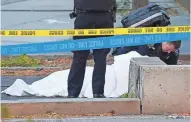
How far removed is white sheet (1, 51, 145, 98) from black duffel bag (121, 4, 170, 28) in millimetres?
772

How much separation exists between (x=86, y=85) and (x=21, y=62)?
7.80ft

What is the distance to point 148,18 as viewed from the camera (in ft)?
27.2

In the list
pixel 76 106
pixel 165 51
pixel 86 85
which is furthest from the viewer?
pixel 165 51

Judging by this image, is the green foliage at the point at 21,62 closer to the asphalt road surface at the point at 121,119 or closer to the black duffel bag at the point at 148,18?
the black duffel bag at the point at 148,18

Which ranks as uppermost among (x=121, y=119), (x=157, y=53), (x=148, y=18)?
(x=148, y=18)

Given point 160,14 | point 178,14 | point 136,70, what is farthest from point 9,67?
point 178,14

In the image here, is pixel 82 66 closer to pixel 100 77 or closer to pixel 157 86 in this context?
pixel 100 77

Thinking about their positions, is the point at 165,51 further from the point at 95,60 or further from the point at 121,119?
the point at 121,119

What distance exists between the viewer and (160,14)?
→ 26.9ft

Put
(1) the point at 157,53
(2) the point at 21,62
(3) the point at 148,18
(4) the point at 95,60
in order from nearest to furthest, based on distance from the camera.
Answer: (4) the point at 95,60, (1) the point at 157,53, (3) the point at 148,18, (2) the point at 21,62

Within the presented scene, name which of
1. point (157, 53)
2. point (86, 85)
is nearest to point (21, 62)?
point (86, 85)

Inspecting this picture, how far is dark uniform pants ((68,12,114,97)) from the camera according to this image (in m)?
6.21

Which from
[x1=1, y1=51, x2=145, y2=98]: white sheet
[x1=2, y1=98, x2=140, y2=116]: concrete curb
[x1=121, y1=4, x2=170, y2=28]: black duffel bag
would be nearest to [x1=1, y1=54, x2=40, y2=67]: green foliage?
[x1=1, y1=51, x2=145, y2=98]: white sheet

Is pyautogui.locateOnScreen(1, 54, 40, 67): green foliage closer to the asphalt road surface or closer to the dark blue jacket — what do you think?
the dark blue jacket
